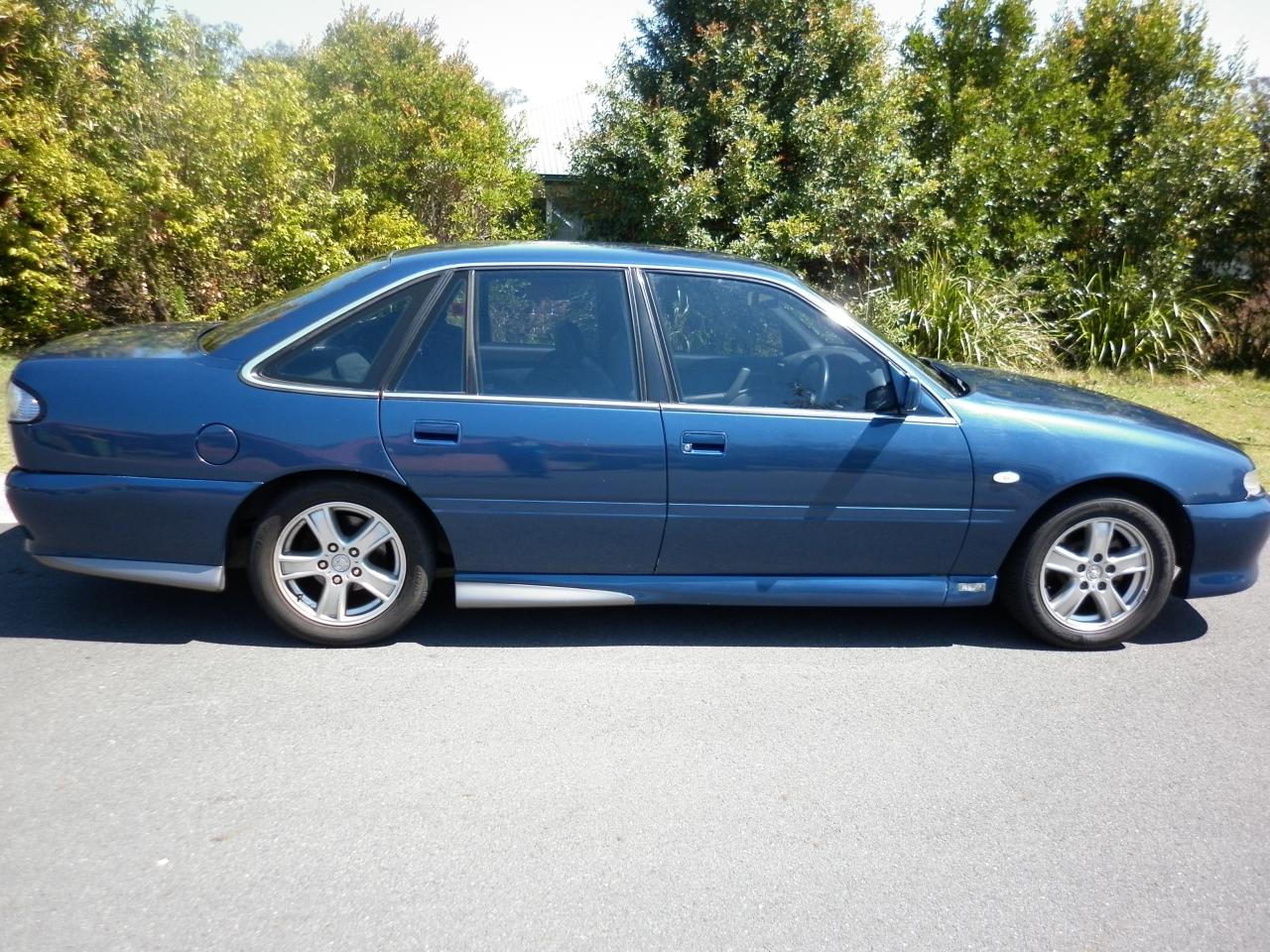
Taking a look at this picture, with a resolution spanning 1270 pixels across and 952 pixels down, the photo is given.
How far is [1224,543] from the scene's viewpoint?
15.7 feet

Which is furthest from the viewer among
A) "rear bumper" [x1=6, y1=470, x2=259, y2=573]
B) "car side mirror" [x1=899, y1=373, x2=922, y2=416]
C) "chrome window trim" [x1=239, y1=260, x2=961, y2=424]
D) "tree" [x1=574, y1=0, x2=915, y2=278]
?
"tree" [x1=574, y1=0, x2=915, y2=278]

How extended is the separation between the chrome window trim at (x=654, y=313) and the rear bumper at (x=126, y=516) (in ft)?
1.52

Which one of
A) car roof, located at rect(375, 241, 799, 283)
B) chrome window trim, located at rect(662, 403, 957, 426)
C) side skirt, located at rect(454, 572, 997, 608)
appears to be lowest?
side skirt, located at rect(454, 572, 997, 608)

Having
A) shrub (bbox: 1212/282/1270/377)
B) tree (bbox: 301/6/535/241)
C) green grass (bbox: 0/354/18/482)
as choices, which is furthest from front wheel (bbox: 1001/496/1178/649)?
shrub (bbox: 1212/282/1270/377)

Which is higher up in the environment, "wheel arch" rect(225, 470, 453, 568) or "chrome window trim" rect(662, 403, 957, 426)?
"chrome window trim" rect(662, 403, 957, 426)

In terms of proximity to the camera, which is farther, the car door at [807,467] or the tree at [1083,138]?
the tree at [1083,138]

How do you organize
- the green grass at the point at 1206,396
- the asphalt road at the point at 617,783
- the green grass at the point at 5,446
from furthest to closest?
the green grass at the point at 1206,396, the green grass at the point at 5,446, the asphalt road at the point at 617,783

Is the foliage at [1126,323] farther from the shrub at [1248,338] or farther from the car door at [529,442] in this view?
the car door at [529,442]

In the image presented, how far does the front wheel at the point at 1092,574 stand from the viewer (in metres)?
4.73

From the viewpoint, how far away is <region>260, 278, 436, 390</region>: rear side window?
4500mm

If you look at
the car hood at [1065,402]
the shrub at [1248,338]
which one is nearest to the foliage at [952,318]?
the shrub at [1248,338]

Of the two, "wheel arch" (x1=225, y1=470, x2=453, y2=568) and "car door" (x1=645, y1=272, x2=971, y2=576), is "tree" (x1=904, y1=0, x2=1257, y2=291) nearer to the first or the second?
"car door" (x1=645, y1=272, x2=971, y2=576)

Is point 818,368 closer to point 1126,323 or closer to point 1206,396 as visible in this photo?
point 1206,396

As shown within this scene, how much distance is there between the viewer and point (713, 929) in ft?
9.51
